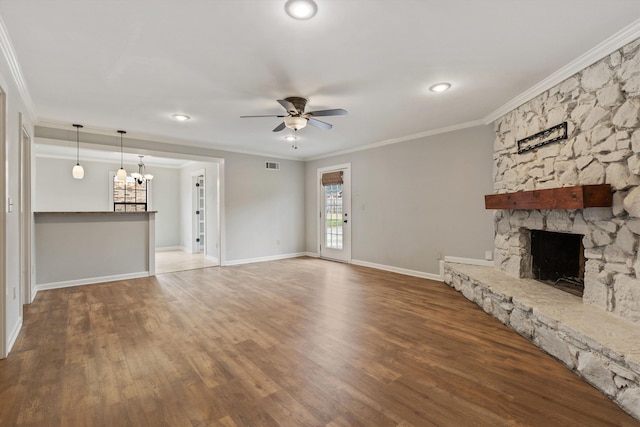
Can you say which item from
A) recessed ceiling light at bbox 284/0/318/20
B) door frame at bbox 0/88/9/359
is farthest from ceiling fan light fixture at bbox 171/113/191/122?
recessed ceiling light at bbox 284/0/318/20

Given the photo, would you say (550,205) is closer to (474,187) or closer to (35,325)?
(474,187)

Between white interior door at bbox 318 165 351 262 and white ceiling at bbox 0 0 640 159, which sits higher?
white ceiling at bbox 0 0 640 159

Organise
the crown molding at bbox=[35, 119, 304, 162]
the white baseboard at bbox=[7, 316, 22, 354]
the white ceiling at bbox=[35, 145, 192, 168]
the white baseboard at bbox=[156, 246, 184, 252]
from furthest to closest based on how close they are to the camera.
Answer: the white baseboard at bbox=[156, 246, 184, 252] < the white ceiling at bbox=[35, 145, 192, 168] < the crown molding at bbox=[35, 119, 304, 162] < the white baseboard at bbox=[7, 316, 22, 354]

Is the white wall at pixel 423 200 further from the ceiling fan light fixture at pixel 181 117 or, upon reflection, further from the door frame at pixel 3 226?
the door frame at pixel 3 226

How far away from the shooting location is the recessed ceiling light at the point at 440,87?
126 inches

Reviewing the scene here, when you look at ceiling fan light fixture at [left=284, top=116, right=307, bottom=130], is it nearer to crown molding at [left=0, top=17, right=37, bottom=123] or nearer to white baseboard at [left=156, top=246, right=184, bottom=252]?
A: crown molding at [left=0, top=17, right=37, bottom=123]

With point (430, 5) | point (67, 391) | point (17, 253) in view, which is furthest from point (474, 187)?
point (17, 253)

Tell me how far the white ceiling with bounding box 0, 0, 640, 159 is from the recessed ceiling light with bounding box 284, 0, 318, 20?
0.20 feet

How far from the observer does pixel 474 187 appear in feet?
15.1

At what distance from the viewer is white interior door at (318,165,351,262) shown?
6653mm

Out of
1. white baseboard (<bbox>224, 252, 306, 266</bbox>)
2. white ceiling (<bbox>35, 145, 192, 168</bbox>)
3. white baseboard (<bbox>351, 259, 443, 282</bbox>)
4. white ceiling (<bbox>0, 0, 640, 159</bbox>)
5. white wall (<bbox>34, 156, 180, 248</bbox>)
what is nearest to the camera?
white ceiling (<bbox>0, 0, 640, 159</bbox>)

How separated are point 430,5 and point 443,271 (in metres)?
3.93

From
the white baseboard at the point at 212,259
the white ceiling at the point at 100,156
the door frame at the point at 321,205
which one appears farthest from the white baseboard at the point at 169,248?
the door frame at the point at 321,205

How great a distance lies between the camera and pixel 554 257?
3.63 metres
